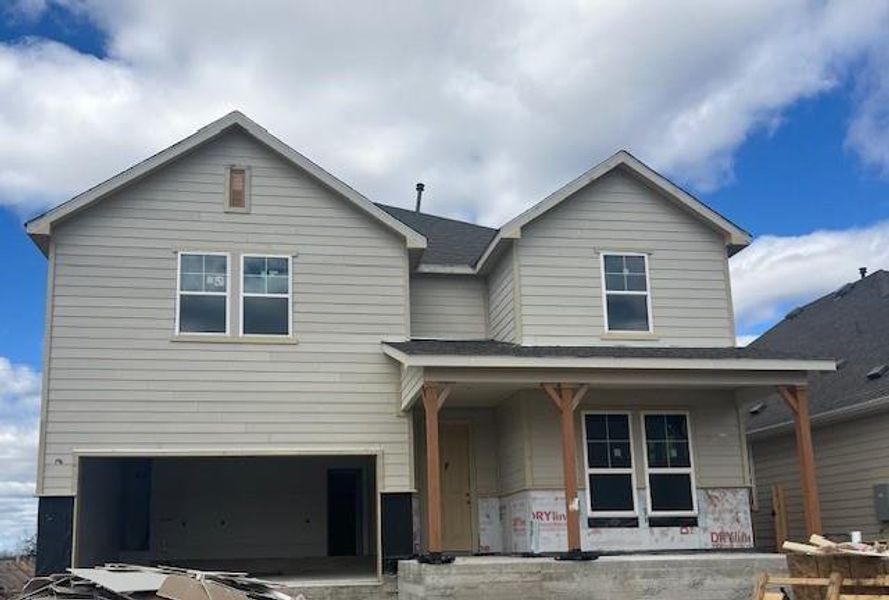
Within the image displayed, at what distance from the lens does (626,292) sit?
1656 cm

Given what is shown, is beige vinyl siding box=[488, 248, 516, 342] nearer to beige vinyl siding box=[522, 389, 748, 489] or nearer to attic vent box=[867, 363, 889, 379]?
beige vinyl siding box=[522, 389, 748, 489]

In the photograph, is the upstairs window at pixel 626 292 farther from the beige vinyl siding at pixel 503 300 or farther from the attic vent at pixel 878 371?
the attic vent at pixel 878 371

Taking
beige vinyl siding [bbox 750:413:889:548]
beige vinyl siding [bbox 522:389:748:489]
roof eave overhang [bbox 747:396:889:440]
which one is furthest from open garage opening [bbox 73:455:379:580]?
beige vinyl siding [bbox 750:413:889:548]

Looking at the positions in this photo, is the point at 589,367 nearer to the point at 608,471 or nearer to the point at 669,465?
the point at 608,471

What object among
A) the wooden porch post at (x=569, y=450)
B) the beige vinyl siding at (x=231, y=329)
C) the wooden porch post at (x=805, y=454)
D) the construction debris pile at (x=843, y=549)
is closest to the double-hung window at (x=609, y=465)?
the wooden porch post at (x=569, y=450)

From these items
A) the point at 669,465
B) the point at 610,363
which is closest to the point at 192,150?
the point at 610,363

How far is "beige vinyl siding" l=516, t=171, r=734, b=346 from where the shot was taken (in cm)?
1622

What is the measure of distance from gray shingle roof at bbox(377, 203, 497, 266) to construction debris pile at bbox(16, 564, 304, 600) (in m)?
8.13

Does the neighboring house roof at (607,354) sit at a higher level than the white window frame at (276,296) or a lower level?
lower

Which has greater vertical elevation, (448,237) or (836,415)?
(448,237)

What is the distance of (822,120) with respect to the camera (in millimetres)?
21531

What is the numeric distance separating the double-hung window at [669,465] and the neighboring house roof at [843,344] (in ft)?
6.03

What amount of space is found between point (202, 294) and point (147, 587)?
683cm

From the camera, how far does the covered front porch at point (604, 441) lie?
14.2 meters
